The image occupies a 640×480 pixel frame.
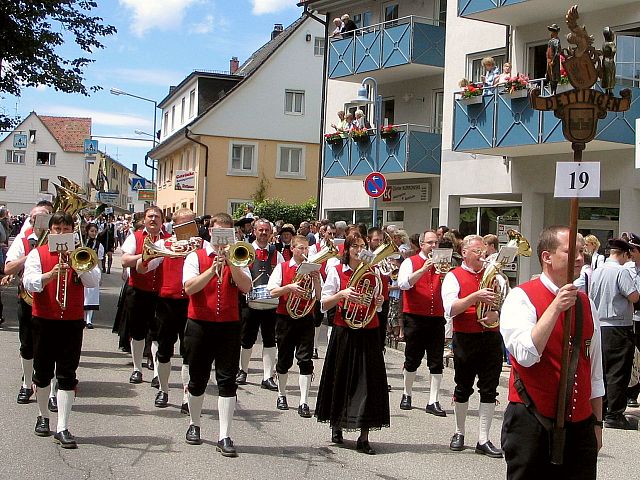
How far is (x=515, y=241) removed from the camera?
848 centimetres

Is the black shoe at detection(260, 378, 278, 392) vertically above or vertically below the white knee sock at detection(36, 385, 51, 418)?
below

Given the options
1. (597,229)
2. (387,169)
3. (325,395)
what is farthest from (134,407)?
(387,169)

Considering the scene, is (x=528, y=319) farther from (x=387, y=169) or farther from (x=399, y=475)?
(x=387, y=169)

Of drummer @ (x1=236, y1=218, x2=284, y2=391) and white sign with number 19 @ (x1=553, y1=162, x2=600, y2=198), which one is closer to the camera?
white sign with number 19 @ (x1=553, y1=162, x2=600, y2=198)

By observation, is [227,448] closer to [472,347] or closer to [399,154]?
[472,347]

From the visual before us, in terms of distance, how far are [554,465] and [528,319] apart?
767 millimetres

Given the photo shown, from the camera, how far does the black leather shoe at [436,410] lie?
9.80 meters

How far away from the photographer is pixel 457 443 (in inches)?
319

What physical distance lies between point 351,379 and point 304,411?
157cm

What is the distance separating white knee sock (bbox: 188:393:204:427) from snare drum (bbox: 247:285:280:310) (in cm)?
299

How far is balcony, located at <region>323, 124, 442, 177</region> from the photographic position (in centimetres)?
2406

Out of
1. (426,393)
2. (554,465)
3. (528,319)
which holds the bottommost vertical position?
(426,393)

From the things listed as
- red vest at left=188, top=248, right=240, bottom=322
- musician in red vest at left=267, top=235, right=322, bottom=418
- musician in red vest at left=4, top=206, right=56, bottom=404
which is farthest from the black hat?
musician in red vest at left=4, top=206, right=56, bottom=404

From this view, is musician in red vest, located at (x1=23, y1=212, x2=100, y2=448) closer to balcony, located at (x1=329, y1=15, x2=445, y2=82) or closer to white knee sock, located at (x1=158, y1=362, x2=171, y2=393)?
white knee sock, located at (x1=158, y1=362, x2=171, y2=393)
